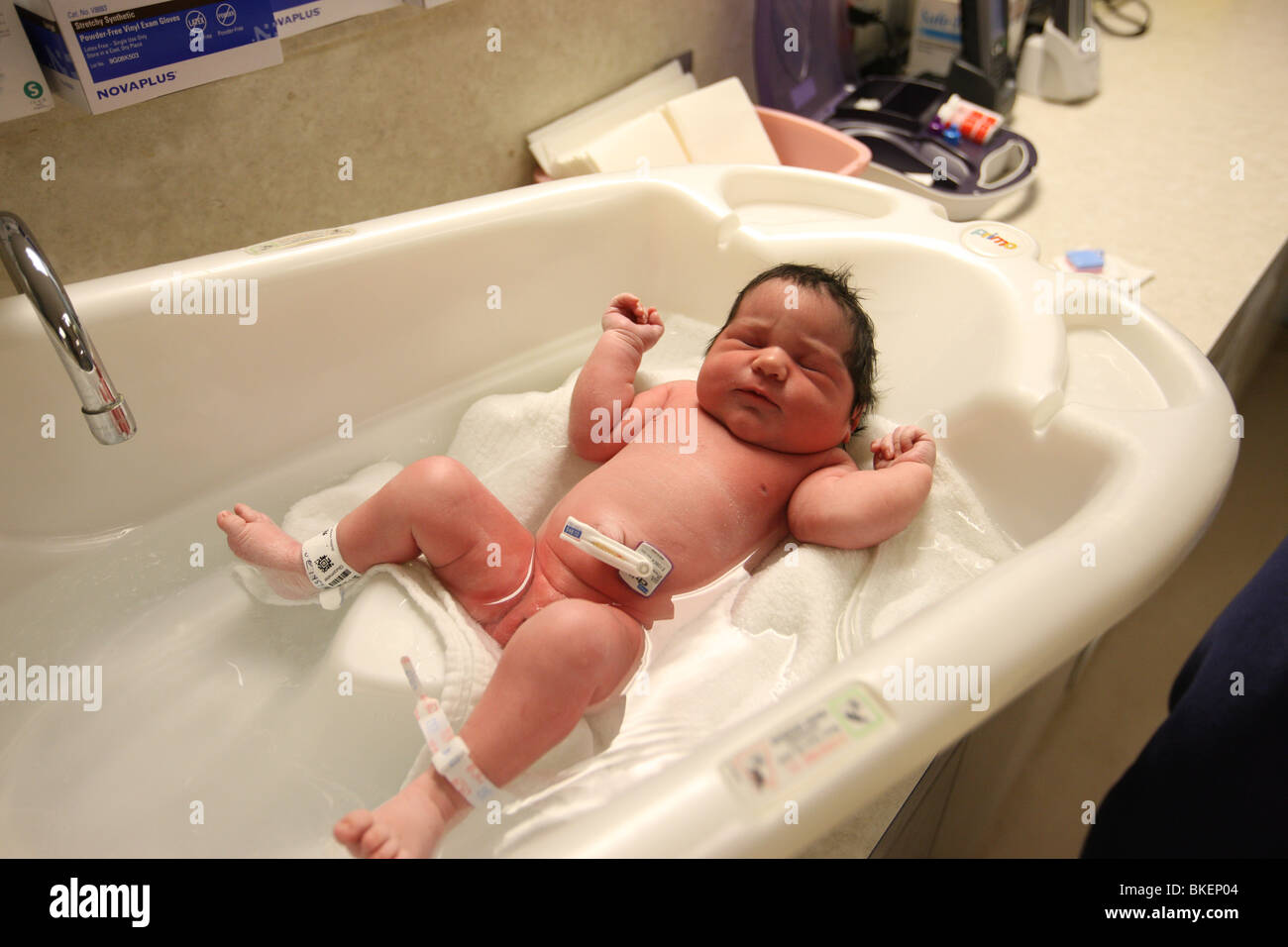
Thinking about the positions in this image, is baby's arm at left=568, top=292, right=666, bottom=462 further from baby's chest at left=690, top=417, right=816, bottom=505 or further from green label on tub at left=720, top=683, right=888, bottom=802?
green label on tub at left=720, top=683, right=888, bottom=802

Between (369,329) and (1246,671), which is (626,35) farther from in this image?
(1246,671)

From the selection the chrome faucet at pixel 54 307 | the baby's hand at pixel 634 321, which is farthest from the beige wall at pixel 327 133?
the baby's hand at pixel 634 321

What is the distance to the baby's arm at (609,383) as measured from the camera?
1.03 metres

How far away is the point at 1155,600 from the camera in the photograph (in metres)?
1.61

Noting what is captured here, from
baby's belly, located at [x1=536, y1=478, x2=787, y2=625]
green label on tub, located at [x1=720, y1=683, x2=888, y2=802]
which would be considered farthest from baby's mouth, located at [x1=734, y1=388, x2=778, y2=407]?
green label on tub, located at [x1=720, y1=683, x2=888, y2=802]

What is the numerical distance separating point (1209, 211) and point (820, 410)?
1.02 metres

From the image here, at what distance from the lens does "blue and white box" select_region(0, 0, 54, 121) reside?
835 mm
